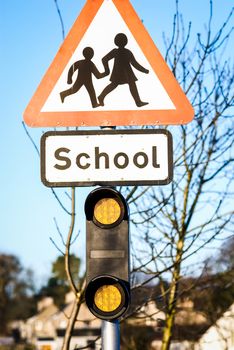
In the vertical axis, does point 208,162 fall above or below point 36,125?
above

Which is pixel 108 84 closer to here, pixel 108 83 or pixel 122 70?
pixel 108 83

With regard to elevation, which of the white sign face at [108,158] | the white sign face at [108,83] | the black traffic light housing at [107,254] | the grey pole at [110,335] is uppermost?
the white sign face at [108,83]

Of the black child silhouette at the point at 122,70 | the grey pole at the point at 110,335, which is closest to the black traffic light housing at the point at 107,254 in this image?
the grey pole at the point at 110,335

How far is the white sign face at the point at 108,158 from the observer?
4410 millimetres

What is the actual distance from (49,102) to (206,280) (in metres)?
7.55

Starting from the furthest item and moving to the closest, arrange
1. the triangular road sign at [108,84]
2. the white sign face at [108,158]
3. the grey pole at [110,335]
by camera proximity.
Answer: the triangular road sign at [108,84] < the white sign face at [108,158] < the grey pole at [110,335]

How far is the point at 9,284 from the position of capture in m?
101

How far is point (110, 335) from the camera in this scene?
4.27 m

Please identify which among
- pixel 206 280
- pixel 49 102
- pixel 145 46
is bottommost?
pixel 206 280

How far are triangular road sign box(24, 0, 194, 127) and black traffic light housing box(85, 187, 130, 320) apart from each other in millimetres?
454

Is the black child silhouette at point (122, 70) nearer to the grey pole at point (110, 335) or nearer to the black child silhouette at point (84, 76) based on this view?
the black child silhouette at point (84, 76)

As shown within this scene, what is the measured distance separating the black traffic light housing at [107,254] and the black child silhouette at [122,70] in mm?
571

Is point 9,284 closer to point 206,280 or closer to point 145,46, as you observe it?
point 206,280

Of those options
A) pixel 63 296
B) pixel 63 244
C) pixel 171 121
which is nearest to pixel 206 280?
pixel 63 244
